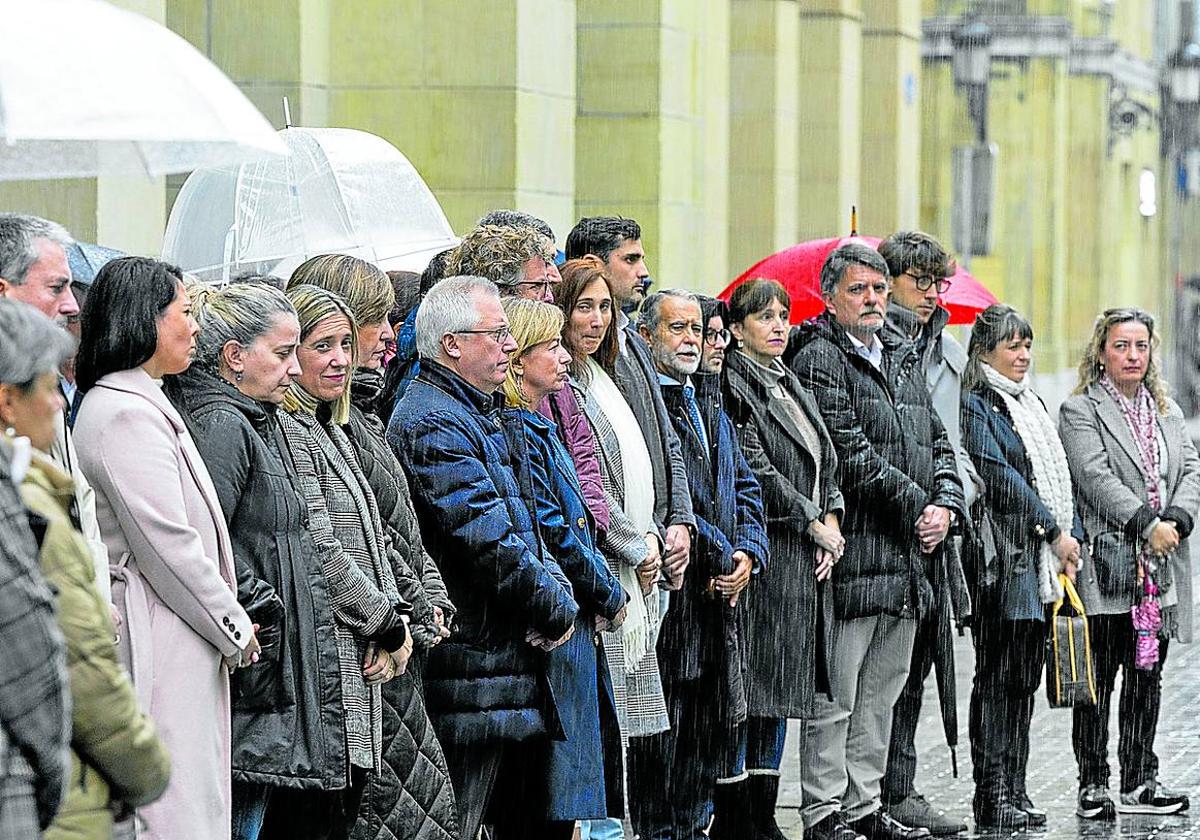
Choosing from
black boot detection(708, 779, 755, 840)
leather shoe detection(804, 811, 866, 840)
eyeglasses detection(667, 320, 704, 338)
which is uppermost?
eyeglasses detection(667, 320, 704, 338)

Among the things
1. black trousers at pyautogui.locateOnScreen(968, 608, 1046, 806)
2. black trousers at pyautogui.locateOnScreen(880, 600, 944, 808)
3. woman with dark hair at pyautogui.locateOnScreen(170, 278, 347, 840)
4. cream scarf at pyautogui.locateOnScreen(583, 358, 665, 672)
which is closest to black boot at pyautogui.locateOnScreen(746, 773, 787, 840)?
black trousers at pyautogui.locateOnScreen(880, 600, 944, 808)

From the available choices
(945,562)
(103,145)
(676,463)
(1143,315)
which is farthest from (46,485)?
(1143,315)

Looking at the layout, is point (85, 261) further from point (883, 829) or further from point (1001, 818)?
point (1001, 818)

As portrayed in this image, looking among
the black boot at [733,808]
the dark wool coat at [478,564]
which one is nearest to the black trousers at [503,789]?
the dark wool coat at [478,564]

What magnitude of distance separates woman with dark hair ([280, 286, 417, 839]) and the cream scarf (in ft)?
4.61

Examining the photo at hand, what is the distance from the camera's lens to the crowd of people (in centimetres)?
578

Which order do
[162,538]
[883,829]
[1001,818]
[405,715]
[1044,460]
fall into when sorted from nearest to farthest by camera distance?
[162,538], [405,715], [883,829], [1001,818], [1044,460]

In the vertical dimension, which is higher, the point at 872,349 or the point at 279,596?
the point at 872,349

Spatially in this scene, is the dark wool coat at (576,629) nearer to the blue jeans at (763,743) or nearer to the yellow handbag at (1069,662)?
the blue jeans at (763,743)

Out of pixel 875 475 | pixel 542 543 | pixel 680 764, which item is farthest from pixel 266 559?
pixel 875 475

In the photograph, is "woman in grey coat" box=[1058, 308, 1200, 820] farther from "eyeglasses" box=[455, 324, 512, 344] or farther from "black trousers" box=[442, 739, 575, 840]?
"eyeglasses" box=[455, 324, 512, 344]

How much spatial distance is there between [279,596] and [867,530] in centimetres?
361

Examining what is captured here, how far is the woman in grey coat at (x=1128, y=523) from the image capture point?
33.4 ft

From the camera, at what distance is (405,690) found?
664 centimetres
